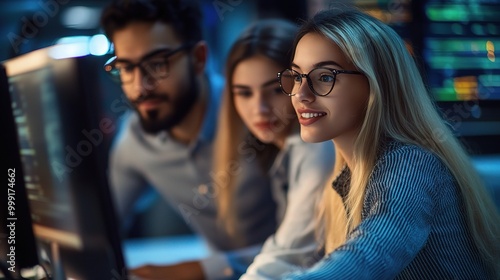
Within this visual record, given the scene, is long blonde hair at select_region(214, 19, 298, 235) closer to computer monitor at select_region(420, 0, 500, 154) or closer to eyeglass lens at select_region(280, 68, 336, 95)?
eyeglass lens at select_region(280, 68, 336, 95)

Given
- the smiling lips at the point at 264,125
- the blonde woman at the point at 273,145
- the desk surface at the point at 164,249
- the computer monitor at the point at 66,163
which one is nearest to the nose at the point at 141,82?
the blonde woman at the point at 273,145

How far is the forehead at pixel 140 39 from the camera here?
186 cm

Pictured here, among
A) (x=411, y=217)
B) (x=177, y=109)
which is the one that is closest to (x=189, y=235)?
(x=177, y=109)

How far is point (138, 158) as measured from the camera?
2436mm

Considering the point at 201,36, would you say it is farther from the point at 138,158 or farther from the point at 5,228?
the point at 5,228

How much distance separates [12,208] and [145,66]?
76 cm

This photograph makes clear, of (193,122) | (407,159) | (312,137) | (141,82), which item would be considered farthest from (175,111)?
(407,159)

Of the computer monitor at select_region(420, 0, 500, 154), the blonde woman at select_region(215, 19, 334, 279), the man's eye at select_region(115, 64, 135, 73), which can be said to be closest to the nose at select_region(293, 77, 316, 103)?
the blonde woman at select_region(215, 19, 334, 279)

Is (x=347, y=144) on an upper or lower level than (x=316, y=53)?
lower

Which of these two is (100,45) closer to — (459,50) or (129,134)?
(129,134)

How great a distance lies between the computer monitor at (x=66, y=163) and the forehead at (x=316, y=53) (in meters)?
0.38

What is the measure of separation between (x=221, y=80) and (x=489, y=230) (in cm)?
130

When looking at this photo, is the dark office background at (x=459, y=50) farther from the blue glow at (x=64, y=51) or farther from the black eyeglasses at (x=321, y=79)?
the black eyeglasses at (x=321, y=79)

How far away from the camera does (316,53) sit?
1178mm
